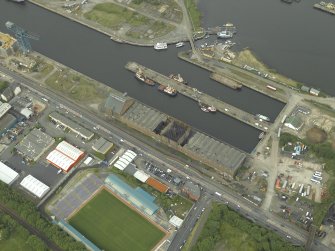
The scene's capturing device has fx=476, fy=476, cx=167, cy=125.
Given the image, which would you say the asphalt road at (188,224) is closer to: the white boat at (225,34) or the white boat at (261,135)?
the white boat at (261,135)

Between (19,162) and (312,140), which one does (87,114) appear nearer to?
(19,162)

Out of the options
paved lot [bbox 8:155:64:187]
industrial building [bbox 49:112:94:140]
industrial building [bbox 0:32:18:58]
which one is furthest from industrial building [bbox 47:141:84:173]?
industrial building [bbox 0:32:18:58]

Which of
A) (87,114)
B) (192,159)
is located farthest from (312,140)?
(87,114)

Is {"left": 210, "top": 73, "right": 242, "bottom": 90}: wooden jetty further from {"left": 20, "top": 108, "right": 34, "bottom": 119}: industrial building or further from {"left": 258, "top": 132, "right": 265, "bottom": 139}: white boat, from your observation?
{"left": 20, "top": 108, "right": 34, "bottom": 119}: industrial building

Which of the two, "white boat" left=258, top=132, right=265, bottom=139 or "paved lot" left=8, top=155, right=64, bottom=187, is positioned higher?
"white boat" left=258, top=132, right=265, bottom=139

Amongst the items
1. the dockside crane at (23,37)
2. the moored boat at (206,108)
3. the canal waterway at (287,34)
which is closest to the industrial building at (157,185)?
the moored boat at (206,108)

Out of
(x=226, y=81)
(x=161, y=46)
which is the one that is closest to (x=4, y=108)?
(x=161, y=46)
